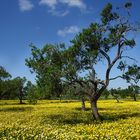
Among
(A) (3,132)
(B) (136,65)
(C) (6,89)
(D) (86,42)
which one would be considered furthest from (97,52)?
(C) (6,89)

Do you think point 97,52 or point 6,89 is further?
point 6,89

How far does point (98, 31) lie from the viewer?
1661 inches

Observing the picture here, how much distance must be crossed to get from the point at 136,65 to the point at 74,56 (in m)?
6.74

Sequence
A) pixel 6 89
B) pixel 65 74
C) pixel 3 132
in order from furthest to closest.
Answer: pixel 6 89
pixel 65 74
pixel 3 132

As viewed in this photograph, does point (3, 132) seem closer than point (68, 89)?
Yes

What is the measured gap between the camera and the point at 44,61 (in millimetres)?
42125

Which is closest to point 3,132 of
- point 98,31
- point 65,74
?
point 65,74

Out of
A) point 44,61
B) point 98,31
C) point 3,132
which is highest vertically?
point 98,31

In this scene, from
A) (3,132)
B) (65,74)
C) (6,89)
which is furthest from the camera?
(6,89)

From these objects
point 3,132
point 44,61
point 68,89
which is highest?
point 44,61

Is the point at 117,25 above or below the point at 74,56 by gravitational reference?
above

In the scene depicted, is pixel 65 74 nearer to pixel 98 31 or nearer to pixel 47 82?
pixel 47 82

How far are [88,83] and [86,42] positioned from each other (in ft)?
14.2

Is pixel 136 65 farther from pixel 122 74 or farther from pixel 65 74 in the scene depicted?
pixel 65 74
